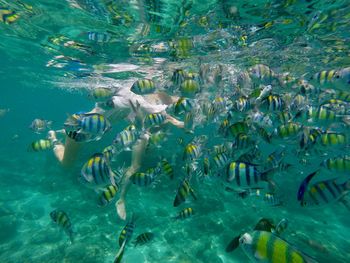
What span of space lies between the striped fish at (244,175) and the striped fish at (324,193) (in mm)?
1026

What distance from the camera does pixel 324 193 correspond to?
14.3 feet

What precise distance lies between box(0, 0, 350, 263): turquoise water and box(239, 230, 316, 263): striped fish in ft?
10.4

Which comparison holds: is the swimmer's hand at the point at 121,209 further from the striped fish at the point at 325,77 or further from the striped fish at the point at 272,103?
the striped fish at the point at 325,77

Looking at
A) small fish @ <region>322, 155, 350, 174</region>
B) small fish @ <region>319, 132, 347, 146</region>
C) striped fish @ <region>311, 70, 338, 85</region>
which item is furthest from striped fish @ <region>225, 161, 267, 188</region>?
striped fish @ <region>311, 70, 338, 85</region>

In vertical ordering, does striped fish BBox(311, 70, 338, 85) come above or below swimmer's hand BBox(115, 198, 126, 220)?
above

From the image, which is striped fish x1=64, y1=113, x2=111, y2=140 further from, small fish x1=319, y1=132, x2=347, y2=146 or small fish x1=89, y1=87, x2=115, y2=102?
small fish x1=319, y1=132, x2=347, y2=146

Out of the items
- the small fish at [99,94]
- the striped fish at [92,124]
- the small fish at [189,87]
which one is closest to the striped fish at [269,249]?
the striped fish at [92,124]

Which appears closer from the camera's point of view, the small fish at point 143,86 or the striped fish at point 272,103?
the striped fish at point 272,103

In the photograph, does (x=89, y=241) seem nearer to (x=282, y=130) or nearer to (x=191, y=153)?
(x=191, y=153)

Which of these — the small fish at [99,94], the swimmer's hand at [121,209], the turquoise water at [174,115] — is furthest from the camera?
the swimmer's hand at [121,209]

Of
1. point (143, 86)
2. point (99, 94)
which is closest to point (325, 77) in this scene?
point (143, 86)

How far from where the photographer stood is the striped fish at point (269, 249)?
2.51 meters

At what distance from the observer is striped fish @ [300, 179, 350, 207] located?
4360mm

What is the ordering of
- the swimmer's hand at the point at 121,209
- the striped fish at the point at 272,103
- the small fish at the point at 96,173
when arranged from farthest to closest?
the swimmer's hand at the point at 121,209
the striped fish at the point at 272,103
the small fish at the point at 96,173
